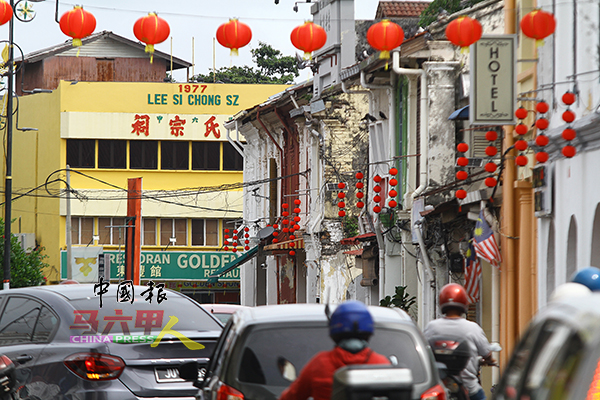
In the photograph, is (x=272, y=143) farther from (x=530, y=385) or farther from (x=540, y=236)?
(x=530, y=385)

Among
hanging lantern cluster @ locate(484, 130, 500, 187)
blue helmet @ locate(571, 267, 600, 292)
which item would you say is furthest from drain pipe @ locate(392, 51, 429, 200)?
blue helmet @ locate(571, 267, 600, 292)

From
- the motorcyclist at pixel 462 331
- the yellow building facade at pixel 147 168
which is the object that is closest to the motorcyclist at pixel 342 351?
the motorcyclist at pixel 462 331

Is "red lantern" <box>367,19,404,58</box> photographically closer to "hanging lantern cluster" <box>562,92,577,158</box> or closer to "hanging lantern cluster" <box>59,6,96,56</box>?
"hanging lantern cluster" <box>562,92,577,158</box>

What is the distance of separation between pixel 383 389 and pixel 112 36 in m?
47.6

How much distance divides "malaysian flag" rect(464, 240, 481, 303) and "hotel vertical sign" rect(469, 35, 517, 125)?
359 cm

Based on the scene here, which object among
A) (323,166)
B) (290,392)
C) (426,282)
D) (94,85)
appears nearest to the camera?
(290,392)

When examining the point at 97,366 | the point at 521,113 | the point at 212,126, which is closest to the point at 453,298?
the point at 97,366

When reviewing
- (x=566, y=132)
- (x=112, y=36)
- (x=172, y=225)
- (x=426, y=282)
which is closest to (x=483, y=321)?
(x=426, y=282)

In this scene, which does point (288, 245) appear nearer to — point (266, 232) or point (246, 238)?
point (266, 232)

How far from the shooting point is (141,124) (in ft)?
152

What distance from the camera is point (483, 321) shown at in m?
16.3

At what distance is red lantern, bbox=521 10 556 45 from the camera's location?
11.3 meters

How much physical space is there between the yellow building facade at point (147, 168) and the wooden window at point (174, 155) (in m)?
0.05

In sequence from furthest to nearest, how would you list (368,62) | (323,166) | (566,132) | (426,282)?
(323,166), (368,62), (426,282), (566,132)
